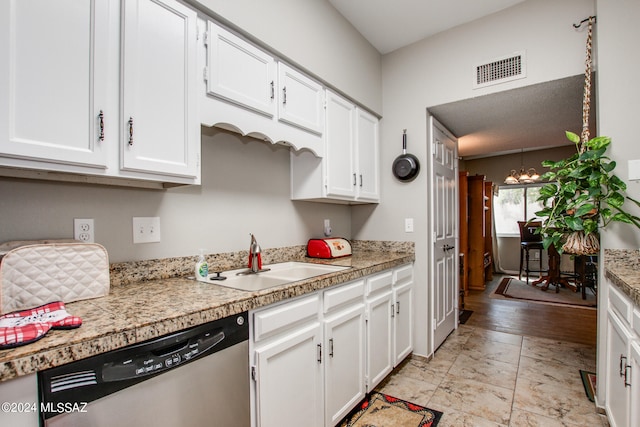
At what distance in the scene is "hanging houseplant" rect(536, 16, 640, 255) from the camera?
175 cm

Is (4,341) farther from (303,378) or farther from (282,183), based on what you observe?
(282,183)

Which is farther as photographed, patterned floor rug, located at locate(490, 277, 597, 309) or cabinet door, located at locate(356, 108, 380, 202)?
patterned floor rug, located at locate(490, 277, 597, 309)

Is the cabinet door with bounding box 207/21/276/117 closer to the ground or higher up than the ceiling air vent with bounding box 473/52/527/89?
closer to the ground

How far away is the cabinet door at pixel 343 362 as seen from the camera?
1.65 metres

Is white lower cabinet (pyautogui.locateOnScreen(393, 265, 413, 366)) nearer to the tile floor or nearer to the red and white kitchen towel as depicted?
the tile floor

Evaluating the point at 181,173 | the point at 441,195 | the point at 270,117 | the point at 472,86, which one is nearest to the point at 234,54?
the point at 270,117

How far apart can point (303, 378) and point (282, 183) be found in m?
1.29

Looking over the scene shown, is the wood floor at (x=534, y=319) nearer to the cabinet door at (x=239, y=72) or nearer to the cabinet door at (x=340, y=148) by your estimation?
the cabinet door at (x=340, y=148)

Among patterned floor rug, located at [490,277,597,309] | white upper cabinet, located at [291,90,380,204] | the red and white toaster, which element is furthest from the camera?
patterned floor rug, located at [490,277,597,309]

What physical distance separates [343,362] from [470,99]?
2154 millimetres

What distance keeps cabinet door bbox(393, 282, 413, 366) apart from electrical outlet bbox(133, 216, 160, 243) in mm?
1631

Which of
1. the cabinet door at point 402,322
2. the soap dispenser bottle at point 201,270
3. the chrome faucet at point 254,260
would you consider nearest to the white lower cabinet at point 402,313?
the cabinet door at point 402,322

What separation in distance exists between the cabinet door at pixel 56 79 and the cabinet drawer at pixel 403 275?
192 centimetres

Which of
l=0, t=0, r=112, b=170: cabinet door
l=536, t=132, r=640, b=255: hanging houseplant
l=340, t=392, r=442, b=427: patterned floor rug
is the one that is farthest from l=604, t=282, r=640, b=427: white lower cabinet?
l=0, t=0, r=112, b=170: cabinet door
